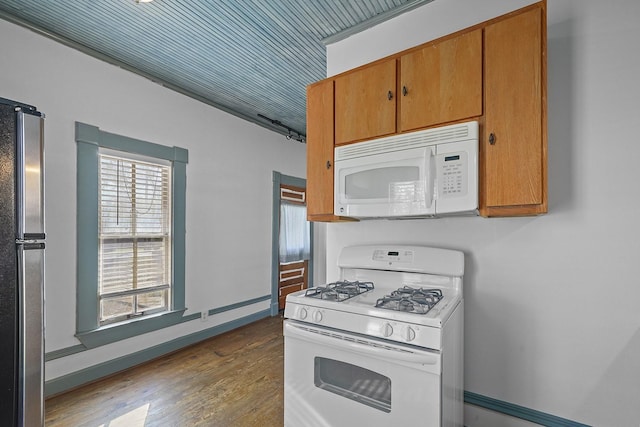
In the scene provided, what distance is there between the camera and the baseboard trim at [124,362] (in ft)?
7.87

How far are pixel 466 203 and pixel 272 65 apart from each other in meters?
2.13

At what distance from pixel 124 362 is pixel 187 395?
2.66 feet

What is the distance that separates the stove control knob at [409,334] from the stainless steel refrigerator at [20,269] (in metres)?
1.59

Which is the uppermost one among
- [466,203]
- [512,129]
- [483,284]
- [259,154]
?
[259,154]

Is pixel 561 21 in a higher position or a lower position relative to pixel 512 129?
higher

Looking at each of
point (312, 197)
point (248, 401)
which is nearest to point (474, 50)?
point (312, 197)

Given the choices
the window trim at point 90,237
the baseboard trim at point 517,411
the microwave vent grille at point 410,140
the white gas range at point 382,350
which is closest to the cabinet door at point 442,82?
the microwave vent grille at point 410,140

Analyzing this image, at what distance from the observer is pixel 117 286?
2834mm

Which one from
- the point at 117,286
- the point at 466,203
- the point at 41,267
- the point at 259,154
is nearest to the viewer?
the point at 41,267

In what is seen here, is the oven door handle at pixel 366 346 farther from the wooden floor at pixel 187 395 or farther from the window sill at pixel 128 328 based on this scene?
the window sill at pixel 128 328

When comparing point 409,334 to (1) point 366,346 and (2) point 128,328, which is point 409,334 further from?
(2) point 128,328

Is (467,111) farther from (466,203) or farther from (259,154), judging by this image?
(259,154)

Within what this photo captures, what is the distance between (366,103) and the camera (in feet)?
6.61

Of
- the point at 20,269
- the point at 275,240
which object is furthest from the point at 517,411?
the point at 275,240
